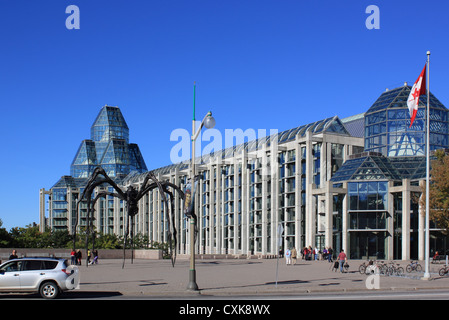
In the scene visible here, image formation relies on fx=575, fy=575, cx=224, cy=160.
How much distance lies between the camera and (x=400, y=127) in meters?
74.5

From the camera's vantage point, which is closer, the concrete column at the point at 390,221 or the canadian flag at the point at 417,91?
the canadian flag at the point at 417,91

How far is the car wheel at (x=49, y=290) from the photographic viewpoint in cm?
2100

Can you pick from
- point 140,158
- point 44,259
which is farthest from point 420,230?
point 140,158

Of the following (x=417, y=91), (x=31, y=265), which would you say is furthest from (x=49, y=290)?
(x=417, y=91)

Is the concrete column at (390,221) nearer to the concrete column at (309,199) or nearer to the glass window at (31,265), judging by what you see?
the concrete column at (309,199)

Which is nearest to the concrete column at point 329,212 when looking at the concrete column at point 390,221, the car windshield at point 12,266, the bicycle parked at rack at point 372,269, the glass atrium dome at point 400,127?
the concrete column at point 390,221

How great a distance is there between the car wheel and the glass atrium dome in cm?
5935

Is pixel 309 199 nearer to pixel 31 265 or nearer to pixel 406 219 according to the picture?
pixel 406 219

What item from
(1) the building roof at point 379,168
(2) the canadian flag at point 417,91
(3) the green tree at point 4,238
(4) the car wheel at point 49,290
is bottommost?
(3) the green tree at point 4,238

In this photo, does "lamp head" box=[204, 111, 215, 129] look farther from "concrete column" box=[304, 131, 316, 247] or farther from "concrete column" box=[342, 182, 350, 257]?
"concrete column" box=[304, 131, 316, 247]

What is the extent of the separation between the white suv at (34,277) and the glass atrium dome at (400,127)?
5917 centimetres

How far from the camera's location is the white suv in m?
21.0

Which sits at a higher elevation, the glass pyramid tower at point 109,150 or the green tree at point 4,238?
the glass pyramid tower at point 109,150
